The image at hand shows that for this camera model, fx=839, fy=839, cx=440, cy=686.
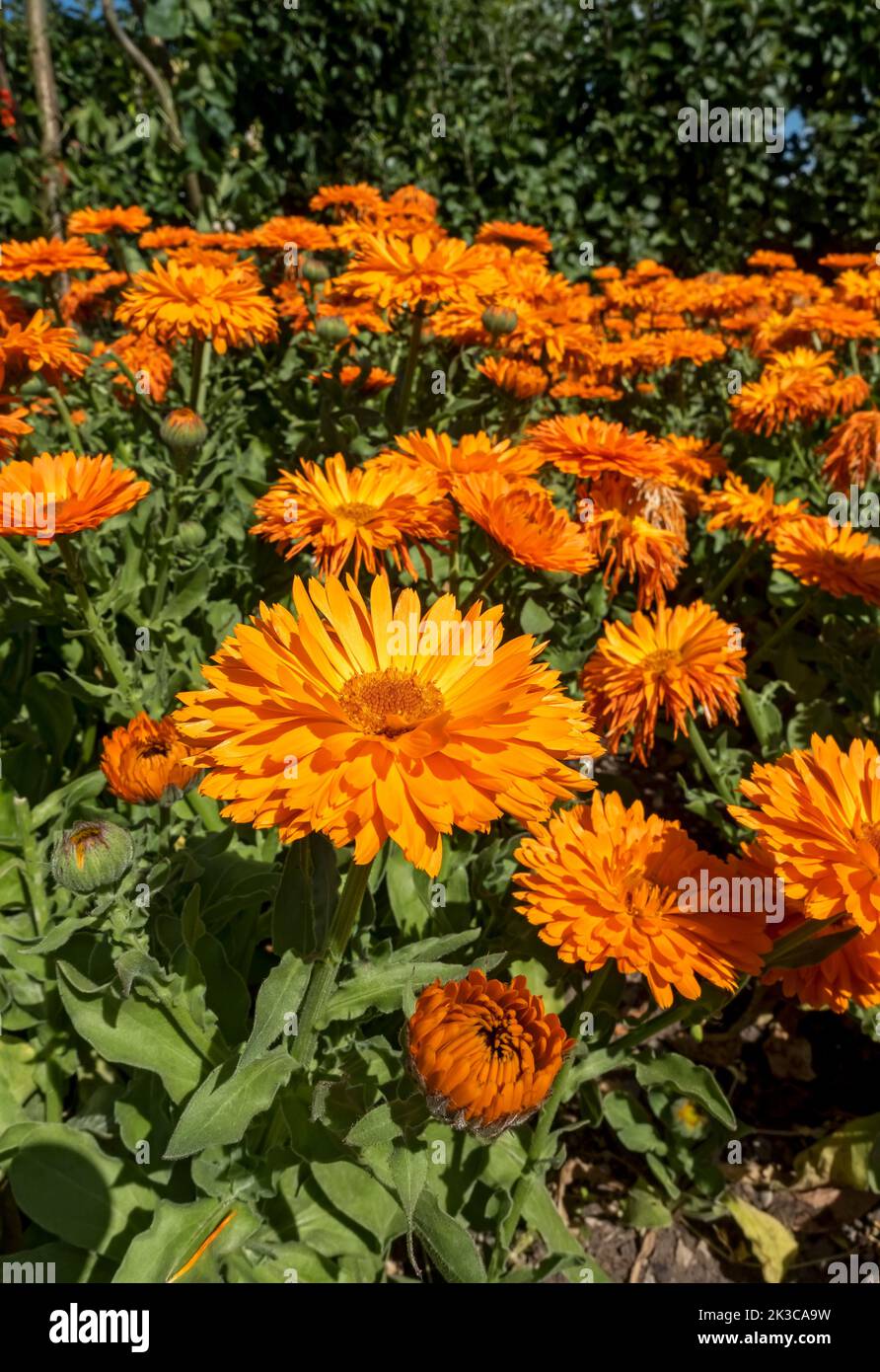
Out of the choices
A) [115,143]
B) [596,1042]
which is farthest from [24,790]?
[115,143]

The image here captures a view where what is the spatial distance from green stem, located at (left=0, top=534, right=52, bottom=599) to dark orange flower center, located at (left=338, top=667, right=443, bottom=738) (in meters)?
0.98

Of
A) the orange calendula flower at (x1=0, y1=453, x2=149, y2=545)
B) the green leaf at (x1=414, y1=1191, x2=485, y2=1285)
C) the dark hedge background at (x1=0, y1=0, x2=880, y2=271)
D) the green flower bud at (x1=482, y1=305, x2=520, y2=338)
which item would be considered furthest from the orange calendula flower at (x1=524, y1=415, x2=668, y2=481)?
the dark hedge background at (x1=0, y1=0, x2=880, y2=271)

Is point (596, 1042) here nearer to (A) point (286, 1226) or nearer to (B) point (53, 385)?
(A) point (286, 1226)

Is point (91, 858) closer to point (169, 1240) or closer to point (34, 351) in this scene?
point (169, 1240)

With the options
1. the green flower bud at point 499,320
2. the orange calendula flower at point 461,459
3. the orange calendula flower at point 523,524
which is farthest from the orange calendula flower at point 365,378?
the orange calendula flower at point 523,524

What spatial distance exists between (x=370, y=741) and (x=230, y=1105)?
1.82 ft

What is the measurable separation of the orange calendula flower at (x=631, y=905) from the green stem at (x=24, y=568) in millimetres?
1232

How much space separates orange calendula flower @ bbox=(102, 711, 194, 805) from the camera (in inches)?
59.4

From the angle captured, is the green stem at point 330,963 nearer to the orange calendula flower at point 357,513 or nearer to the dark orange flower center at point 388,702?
the dark orange flower center at point 388,702

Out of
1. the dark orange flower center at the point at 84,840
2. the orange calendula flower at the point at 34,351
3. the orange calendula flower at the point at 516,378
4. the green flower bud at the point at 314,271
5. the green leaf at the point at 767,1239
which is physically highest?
the green flower bud at the point at 314,271

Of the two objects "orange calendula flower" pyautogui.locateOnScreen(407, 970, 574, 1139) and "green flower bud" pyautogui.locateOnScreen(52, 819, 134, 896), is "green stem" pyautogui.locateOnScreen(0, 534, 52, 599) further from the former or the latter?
"orange calendula flower" pyautogui.locateOnScreen(407, 970, 574, 1139)

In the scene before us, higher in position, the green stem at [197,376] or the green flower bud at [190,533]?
the green stem at [197,376]

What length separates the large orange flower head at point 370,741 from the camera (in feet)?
3.06

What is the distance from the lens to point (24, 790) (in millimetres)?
2205
